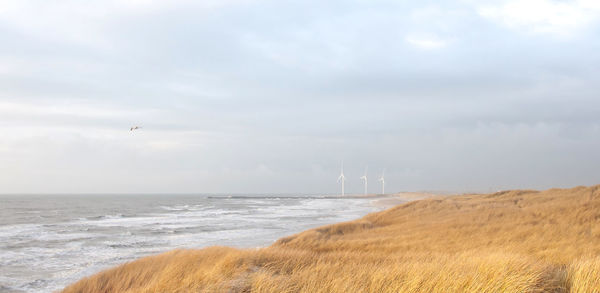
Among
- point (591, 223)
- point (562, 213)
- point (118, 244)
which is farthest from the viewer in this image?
point (118, 244)

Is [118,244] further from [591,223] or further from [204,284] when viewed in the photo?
[591,223]

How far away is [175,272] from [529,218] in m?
17.7

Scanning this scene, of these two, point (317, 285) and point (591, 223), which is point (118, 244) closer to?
point (317, 285)

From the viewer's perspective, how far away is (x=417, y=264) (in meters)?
8.75

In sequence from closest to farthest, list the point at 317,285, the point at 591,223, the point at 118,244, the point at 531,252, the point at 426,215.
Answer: the point at 317,285 < the point at 531,252 < the point at 591,223 < the point at 118,244 < the point at 426,215

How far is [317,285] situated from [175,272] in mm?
4016

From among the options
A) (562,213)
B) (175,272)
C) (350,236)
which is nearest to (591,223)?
(562,213)

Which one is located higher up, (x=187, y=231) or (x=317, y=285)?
(x=317, y=285)

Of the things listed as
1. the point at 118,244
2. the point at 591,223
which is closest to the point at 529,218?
the point at 591,223

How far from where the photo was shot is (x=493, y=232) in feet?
60.7

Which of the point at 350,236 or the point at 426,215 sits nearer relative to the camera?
the point at 350,236

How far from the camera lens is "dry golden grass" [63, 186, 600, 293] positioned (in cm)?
746

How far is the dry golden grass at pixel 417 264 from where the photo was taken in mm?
7461

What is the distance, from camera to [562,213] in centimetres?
2116
